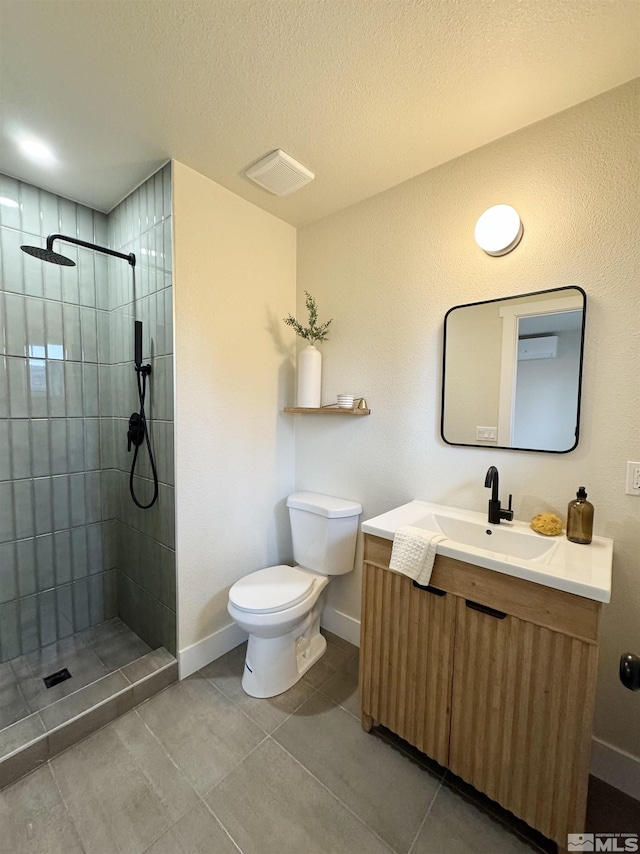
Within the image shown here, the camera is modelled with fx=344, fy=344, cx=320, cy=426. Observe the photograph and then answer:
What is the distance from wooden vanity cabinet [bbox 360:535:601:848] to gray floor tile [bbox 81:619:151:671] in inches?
52.0

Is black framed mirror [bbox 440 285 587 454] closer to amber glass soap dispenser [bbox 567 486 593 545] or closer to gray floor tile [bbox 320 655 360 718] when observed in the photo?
amber glass soap dispenser [bbox 567 486 593 545]

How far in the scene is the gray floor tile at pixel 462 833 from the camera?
3.54ft

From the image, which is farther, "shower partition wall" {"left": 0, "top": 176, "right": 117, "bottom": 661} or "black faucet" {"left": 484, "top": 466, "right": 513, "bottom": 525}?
"shower partition wall" {"left": 0, "top": 176, "right": 117, "bottom": 661}

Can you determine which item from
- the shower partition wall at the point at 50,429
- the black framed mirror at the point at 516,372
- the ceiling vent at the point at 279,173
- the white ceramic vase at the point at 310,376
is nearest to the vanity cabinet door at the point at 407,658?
the black framed mirror at the point at 516,372

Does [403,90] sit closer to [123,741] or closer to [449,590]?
[449,590]

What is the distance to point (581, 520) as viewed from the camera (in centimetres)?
124

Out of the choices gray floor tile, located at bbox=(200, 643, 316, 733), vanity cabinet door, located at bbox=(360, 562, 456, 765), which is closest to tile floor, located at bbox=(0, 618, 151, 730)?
gray floor tile, located at bbox=(200, 643, 316, 733)

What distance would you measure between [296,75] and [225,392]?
4.30 ft

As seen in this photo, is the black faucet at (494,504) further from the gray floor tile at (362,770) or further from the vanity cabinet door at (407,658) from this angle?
the gray floor tile at (362,770)

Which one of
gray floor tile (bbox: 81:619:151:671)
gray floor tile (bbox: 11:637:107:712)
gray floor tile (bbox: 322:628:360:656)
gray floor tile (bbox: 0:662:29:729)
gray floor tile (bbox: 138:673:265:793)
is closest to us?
gray floor tile (bbox: 138:673:265:793)

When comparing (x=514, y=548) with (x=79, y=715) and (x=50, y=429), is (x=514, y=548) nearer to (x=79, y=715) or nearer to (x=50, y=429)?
(x=79, y=715)

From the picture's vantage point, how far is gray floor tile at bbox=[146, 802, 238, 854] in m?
1.07

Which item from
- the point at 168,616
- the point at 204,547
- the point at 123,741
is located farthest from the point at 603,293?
the point at 123,741

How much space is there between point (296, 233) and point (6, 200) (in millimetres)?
1492
